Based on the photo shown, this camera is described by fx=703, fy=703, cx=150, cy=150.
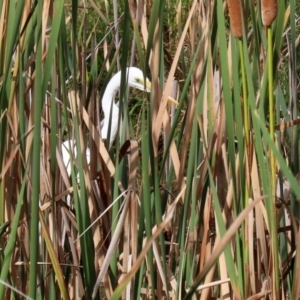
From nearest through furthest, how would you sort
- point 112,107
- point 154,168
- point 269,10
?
1. point 269,10
2. point 154,168
3. point 112,107

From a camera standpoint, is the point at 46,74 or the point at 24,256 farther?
the point at 24,256

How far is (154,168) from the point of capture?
2.27 feet

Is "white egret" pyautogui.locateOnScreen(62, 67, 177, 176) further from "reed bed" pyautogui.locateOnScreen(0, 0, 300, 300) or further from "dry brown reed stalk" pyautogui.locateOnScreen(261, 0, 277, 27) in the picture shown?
"dry brown reed stalk" pyautogui.locateOnScreen(261, 0, 277, 27)

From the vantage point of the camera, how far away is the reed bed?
A: 2.04ft

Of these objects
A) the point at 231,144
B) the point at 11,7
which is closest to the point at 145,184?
the point at 231,144

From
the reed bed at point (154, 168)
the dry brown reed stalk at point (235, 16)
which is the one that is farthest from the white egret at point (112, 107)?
the dry brown reed stalk at point (235, 16)

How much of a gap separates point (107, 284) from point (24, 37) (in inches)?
11.1

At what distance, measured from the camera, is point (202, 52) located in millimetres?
820

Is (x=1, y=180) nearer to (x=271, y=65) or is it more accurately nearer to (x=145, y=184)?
(x=145, y=184)

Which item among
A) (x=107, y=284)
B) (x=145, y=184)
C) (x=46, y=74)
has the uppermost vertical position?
(x=46, y=74)

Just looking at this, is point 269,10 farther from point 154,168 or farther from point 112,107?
point 112,107

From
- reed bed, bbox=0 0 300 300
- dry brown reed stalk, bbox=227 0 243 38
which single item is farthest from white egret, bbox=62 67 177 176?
Result: dry brown reed stalk, bbox=227 0 243 38

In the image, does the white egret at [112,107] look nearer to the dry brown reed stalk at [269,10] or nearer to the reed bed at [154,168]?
the reed bed at [154,168]

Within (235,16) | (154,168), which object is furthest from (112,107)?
(235,16)
